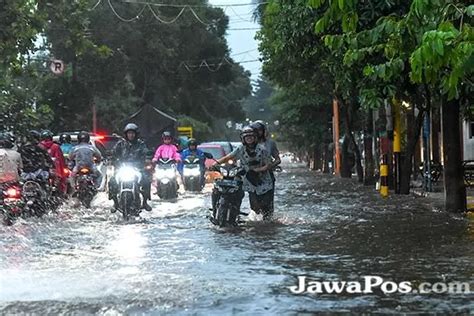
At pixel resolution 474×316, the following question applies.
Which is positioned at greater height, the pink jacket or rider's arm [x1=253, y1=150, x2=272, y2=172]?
the pink jacket

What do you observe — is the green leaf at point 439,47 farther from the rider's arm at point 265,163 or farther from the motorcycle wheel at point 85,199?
the motorcycle wheel at point 85,199

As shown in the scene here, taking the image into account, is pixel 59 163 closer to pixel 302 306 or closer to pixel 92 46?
pixel 92 46

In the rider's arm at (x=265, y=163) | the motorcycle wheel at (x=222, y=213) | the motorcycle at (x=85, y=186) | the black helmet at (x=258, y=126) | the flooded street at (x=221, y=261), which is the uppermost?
the black helmet at (x=258, y=126)

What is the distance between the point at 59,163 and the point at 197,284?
9.96 meters

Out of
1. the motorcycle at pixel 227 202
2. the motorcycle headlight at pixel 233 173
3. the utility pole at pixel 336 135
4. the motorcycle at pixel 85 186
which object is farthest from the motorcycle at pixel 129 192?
the utility pole at pixel 336 135

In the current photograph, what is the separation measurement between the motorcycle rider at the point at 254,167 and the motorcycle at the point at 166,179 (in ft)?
20.5

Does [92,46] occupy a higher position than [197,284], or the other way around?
[92,46]

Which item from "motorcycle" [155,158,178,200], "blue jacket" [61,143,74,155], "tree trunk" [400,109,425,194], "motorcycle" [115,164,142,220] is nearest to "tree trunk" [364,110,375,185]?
"tree trunk" [400,109,425,194]

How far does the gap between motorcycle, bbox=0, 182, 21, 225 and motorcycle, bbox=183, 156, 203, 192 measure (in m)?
8.99

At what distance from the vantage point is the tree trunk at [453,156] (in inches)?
542

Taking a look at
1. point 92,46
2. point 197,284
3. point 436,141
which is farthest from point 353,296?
point 436,141

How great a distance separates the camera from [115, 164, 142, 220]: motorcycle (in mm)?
13336

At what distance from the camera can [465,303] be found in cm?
628

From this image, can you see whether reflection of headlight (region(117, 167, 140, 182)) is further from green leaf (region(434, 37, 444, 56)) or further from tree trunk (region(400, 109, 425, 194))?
green leaf (region(434, 37, 444, 56))
